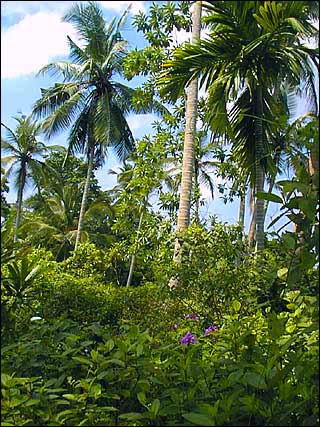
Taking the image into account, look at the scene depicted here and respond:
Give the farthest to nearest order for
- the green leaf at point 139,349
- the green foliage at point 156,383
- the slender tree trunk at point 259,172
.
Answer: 1. the slender tree trunk at point 259,172
2. the green leaf at point 139,349
3. the green foliage at point 156,383

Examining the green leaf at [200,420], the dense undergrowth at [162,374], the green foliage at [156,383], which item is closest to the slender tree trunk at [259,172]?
the dense undergrowth at [162,374]

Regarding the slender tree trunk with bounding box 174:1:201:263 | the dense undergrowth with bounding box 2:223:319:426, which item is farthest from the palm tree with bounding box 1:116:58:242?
the dense undergrowth with bounding box 2:223:319:426

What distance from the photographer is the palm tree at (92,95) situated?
18.8 metres

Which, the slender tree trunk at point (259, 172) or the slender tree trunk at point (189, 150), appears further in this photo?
the slender tree trunk at point (189, 150)

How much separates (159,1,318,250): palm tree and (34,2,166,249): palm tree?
11194mm

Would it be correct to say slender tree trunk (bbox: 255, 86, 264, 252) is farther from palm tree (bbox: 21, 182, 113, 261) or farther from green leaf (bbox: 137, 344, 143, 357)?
palm tree (bbox: 21, 182, 113, 261)

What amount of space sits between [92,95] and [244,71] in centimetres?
1382

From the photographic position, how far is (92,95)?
64.4 ft

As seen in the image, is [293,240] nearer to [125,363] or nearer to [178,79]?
[125,363]

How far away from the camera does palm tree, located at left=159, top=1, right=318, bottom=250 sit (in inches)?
230

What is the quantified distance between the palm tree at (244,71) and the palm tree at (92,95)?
11194 mm

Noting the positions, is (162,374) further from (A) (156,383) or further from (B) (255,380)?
(B) (255,380)

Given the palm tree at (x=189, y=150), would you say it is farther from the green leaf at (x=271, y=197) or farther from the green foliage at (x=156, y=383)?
the green leaf at (x=271, y=197)

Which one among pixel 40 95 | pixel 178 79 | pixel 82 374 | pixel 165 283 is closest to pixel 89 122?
pixel 40 95
